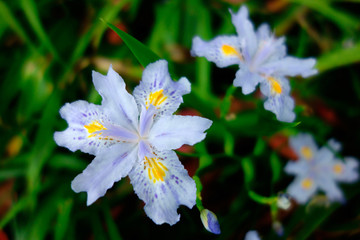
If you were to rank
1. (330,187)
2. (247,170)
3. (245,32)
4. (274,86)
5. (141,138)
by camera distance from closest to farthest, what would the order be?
(141,138) < (274,86) < (245,32) < (247,170) < (330,187)

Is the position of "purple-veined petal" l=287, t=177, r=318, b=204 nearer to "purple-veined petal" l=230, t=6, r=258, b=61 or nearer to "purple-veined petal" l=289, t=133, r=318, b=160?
"purple-veined petal" l=289, t=133, r=318, b=160

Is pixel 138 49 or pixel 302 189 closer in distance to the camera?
pixel 138 49

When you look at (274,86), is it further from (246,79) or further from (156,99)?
(156,99)

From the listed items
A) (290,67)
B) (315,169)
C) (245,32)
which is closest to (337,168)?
(315,169)

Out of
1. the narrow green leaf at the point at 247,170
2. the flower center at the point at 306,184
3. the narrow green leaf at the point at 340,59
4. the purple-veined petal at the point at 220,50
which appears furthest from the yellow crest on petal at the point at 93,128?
the narrow green leaf at the point at 340,59

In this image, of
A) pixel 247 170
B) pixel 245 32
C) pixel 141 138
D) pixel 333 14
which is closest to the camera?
pixel 141 138

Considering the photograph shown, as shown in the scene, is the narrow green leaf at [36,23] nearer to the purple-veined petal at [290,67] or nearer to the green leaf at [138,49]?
the green leaf at [138,49]
